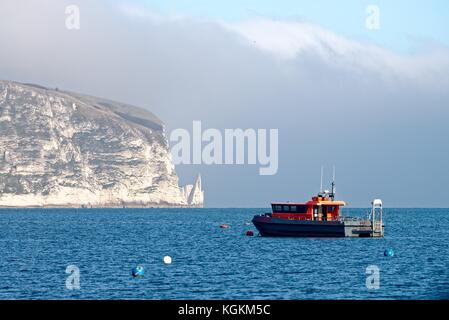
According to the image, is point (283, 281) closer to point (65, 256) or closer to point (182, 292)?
point (182, 292)

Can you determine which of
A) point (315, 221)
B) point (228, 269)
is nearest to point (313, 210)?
point (315, 221)

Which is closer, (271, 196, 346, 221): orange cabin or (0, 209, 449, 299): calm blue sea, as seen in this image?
(0, 209, 449, 299): calm blue sea

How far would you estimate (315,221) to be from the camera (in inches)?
4099

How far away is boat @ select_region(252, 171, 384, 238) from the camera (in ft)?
340

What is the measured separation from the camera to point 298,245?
9769cm

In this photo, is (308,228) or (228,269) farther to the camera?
(308,228)

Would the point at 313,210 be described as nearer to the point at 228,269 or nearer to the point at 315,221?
the point at 315,221

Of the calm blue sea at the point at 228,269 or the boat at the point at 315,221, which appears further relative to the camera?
the boat at the point at 315,221

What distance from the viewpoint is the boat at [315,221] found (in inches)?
4080

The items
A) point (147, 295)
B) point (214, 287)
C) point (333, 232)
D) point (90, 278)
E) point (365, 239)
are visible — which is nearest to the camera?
point (147, 295)

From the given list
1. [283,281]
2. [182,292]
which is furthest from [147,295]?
[283,281]

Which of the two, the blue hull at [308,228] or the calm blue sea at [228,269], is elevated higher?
the blue hull at [308,228]
